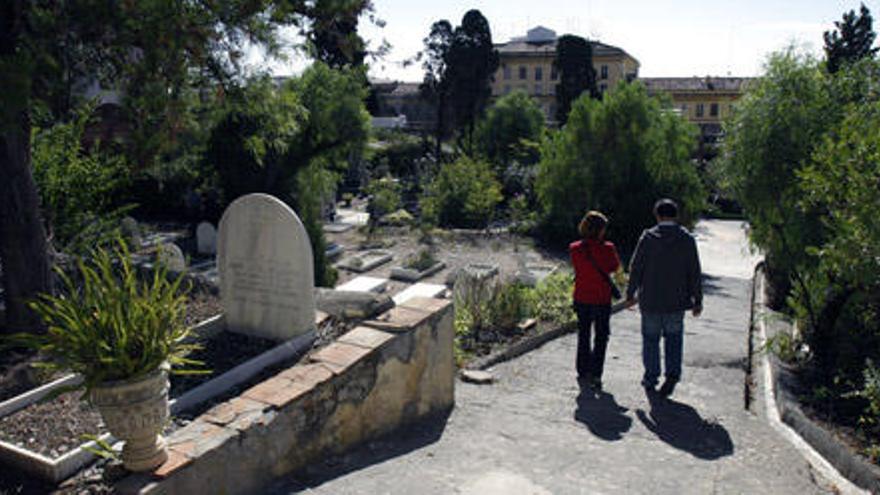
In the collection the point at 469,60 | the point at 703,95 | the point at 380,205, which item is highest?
the point at 469,60

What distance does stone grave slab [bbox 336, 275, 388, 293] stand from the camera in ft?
41.0

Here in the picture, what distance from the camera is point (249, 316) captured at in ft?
19.1

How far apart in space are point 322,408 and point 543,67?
238 feet

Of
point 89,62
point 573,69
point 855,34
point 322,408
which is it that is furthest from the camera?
point 573,69

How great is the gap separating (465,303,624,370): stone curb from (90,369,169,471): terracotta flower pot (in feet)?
12.3

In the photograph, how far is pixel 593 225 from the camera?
573 centimetres

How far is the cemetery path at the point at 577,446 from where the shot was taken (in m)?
4.00

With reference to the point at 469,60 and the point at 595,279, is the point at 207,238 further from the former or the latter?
the point at 469,60

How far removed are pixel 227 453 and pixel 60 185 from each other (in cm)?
633

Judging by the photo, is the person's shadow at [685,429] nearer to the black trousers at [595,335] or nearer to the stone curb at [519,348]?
the black trousers at [595,335]

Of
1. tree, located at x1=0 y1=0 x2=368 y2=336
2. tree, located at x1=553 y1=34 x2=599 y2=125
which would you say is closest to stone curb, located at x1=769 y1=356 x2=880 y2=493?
tree, located at x1=0 y1=0 x2=368 y2=336

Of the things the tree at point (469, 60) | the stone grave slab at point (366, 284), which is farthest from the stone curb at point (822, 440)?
the tree at point (469, 60)

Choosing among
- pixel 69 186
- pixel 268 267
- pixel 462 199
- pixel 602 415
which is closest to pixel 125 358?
pixel 268 267

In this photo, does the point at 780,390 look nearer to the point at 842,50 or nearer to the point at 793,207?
the point at 793,207
